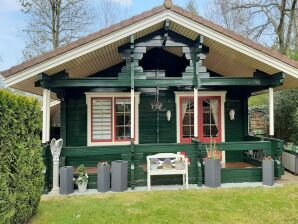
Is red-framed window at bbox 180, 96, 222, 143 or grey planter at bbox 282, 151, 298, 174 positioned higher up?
red-framed window at bbox 180, 96, 222, 143

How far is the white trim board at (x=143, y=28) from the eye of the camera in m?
6.18

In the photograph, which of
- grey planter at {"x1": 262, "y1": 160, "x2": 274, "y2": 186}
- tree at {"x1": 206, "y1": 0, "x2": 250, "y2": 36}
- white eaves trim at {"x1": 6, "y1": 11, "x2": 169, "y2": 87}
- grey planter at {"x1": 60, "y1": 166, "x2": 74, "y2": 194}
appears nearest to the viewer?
Result: grey planter at {"x1": 60, "y1": 166, "x2": 74, "y2": 194}

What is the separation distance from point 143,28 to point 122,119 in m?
3.08

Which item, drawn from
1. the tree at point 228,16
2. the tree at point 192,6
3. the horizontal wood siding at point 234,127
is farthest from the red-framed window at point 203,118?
the tree at point 192,6

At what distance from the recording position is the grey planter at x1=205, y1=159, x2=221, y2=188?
637 centimetres

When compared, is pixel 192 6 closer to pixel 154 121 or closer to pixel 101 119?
pixel 154 121

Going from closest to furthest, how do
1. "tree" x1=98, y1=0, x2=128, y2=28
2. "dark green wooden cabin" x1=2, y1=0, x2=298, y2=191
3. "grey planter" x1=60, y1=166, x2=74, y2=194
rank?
1. "grey planter" x1=60, y1=166, x2=74, y2=194
2. "dark green wooden cabin" x1=2, y1=0, x2=298, y2=191
3. "tree" x1=98, y1=0, x2=128, y2=28

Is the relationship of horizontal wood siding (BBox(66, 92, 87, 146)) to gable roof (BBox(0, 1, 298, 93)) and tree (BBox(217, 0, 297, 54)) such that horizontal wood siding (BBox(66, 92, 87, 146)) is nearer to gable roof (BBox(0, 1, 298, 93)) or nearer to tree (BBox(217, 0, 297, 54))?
gable roof (BBox(0, 1, 298, 93))

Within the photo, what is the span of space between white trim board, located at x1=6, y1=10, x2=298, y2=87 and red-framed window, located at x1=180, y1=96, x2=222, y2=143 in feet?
7.89

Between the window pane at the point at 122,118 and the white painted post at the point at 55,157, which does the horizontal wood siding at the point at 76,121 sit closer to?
the window pane at the point at 122,118

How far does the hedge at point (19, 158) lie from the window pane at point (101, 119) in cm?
361

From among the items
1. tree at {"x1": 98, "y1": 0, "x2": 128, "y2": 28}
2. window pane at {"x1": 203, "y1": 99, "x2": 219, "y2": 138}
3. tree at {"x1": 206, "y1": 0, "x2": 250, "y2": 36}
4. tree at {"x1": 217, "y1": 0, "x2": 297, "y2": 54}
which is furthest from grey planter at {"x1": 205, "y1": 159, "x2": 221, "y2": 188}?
tree at {"x1": 98, "y1": 0, "x2": 128, "y2": 28}

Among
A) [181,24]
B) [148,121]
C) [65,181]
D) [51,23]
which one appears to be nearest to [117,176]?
[65,181]

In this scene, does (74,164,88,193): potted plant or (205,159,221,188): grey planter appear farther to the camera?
(205,159,221,188): grey planter
